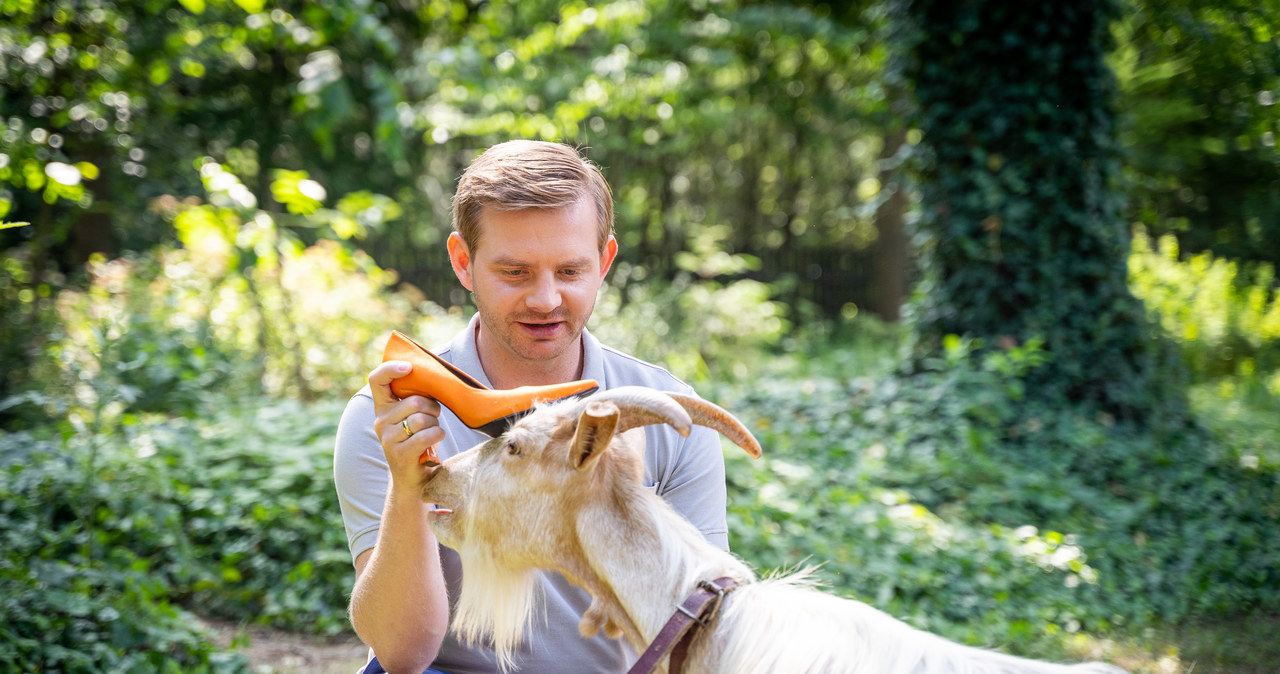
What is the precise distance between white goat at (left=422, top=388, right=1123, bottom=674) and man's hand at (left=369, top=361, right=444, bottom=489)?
0.26 feet

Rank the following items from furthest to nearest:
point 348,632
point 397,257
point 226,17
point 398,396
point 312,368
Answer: point 397,257
point 226,17
point 312,368
point 348,632
point 398,396

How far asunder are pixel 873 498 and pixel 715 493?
355 cm

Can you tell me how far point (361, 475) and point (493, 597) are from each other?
2.03 ft

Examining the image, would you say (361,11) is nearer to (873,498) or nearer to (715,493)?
(715,493)

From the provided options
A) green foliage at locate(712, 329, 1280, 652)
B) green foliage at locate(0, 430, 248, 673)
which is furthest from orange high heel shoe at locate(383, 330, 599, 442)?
green foliage at locate(0, 430, 248, 673)

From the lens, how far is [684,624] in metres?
1.79

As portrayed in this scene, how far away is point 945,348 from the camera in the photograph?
300 inches

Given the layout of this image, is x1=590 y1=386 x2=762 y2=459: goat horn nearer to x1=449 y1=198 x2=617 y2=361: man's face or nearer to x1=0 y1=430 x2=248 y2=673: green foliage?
x1=449 y1=198 x2=617 y2=361: man's face

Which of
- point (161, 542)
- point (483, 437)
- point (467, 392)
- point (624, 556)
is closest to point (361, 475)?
point (483, 437)

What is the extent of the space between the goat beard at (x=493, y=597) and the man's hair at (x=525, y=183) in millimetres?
934

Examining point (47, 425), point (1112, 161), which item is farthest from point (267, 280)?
point (1112, 161)

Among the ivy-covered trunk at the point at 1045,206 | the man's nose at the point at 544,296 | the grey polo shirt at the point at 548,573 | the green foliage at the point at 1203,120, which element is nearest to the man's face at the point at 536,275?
the man's nose at the point at 544,296

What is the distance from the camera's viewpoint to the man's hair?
7.61 ft

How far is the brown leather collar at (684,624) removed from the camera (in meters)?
1.78
